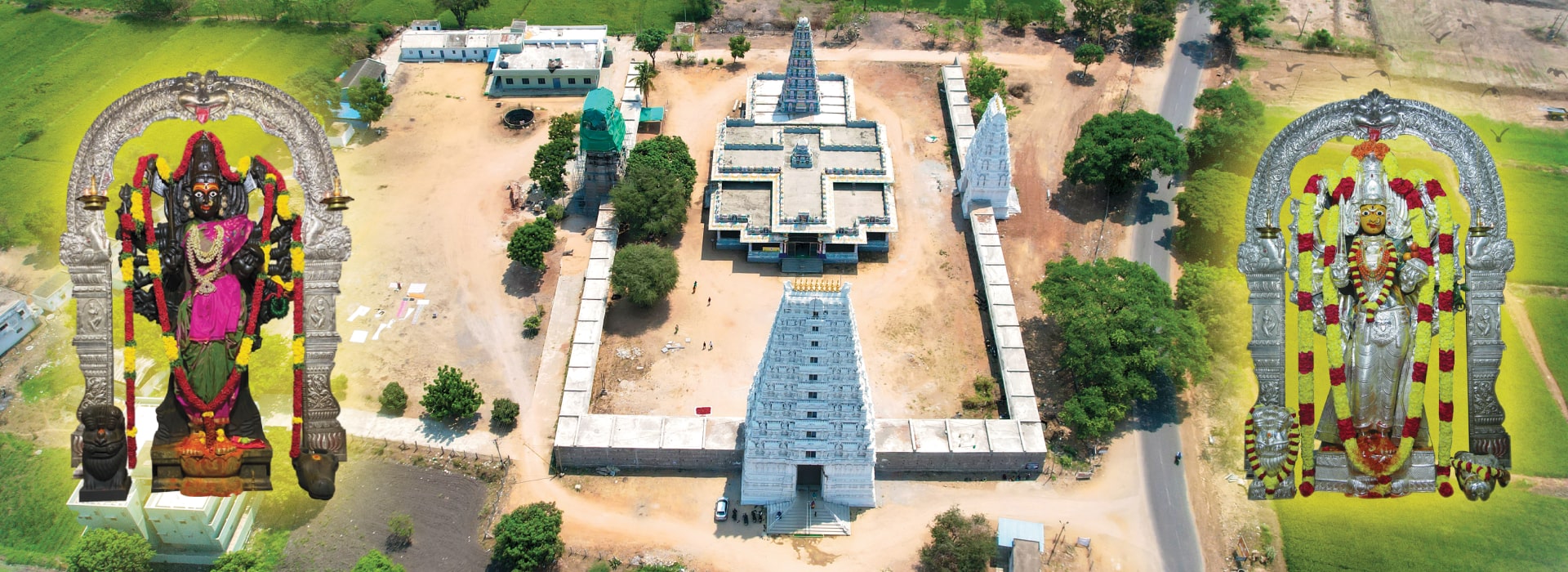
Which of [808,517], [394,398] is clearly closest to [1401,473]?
[808,517]

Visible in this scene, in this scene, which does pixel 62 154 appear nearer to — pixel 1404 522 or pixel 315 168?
pixel 315 168

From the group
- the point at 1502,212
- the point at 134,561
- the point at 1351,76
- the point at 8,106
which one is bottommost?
the point at 134,561

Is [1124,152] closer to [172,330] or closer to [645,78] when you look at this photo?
[645,78]

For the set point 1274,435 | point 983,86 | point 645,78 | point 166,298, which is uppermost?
point 983,86

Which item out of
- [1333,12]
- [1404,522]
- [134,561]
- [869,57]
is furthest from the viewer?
[869,57]

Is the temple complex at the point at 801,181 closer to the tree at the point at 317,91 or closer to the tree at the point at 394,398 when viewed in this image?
the tree at the point at 394,398

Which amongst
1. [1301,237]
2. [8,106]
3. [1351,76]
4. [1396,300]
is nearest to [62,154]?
[8,106]
